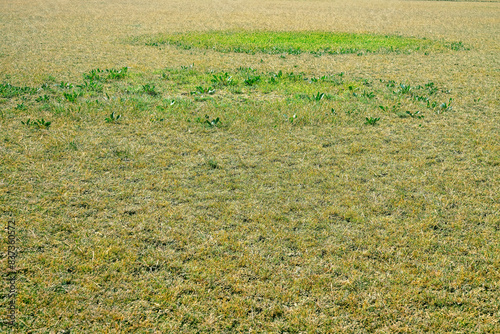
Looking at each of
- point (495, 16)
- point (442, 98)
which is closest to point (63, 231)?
point (442, 98)

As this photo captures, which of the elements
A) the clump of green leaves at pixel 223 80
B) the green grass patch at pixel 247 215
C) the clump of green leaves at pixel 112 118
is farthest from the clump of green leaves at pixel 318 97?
the clump of green leaves at pixel 112 118

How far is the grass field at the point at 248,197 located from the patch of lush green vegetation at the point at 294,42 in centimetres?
275

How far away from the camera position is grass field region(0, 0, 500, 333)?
10.4 ft

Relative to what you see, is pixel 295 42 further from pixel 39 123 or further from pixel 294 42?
pixel 39 123

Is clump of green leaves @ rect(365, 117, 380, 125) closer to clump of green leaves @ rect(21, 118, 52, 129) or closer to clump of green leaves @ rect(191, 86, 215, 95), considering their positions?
clump of green leaves @ rect(191, 86, 215, 95)

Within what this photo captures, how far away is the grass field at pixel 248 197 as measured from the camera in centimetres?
318

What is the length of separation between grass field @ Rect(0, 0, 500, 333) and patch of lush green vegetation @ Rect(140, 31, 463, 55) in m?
2.75

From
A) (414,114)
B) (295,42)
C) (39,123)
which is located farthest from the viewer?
(295,42)

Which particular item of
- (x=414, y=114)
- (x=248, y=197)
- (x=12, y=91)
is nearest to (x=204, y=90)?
(x=12, y=91)

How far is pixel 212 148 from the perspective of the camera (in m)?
5.97

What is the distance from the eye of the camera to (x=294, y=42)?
14.8 meters

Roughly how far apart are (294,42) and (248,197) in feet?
37.5

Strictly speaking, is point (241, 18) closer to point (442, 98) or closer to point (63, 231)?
point (442, 98)

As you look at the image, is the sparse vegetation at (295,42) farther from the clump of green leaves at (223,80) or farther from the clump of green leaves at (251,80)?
the clump of green leaves at (223,80)
